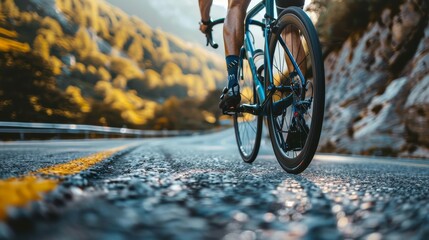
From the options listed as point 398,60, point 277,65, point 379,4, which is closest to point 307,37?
point 277,65

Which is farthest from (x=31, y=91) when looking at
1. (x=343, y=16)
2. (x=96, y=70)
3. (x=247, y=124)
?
(x=96, y=70)

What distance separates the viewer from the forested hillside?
3316cm

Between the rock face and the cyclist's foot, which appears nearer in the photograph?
the cyclist's foot

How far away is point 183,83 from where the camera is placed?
108m

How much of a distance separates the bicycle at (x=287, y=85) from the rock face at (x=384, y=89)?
3.67 meters

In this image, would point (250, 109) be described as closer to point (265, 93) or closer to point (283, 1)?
point (265, 93)

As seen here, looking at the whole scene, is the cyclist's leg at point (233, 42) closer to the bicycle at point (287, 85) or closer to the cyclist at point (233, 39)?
the cyclist at point (233, 39)

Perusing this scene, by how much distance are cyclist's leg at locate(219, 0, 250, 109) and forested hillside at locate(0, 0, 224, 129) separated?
2135 centimetres

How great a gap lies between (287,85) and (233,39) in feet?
2.57

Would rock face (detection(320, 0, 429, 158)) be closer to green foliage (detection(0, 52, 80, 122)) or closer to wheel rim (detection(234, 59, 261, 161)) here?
wheel rim (detection(234, 59, 261, 161))

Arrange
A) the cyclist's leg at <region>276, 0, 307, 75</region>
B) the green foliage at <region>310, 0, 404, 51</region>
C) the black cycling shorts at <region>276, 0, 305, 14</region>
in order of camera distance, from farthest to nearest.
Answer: the green foliage at <region>310, 0, 404, 51</region> < the black cycling shorts at <region>276, 0, 305, 14</region> < the cyclist's leg at <region>276, 0, 307, 75</region>

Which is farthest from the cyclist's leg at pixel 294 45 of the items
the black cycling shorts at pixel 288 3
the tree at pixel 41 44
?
the tree at pixel 41 44

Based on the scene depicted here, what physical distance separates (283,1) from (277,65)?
636 mm

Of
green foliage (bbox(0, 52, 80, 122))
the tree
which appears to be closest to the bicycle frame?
green foliage (bbox(0, 52, 80, 122))
